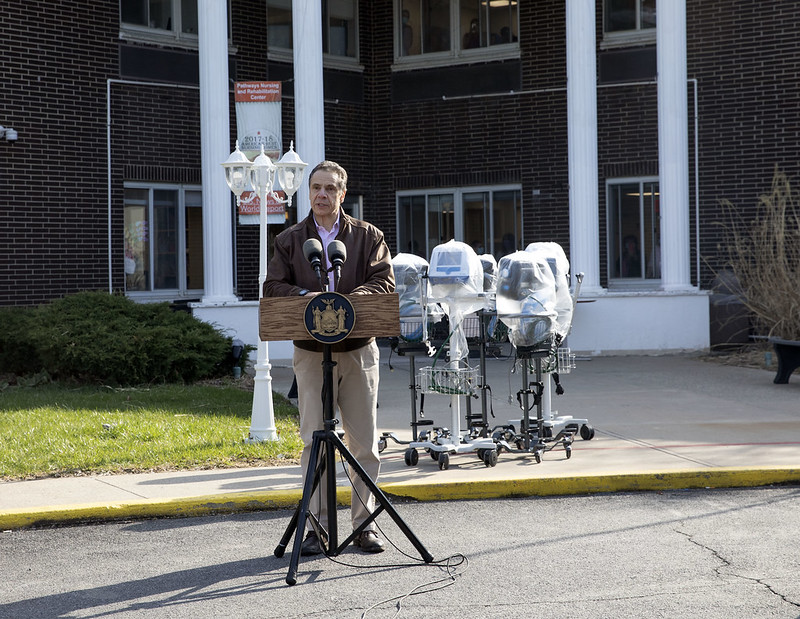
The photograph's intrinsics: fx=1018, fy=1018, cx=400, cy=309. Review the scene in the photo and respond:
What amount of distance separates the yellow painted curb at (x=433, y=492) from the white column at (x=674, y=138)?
8735mm

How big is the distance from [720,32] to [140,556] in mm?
14351

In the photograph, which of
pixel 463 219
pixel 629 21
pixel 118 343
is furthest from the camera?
pixel 463 219

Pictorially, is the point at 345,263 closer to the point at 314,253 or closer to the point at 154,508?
the point at 314,253

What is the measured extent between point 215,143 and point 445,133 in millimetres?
4792

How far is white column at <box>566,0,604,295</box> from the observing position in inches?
614

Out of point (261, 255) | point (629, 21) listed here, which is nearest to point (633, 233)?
point (629, 21)

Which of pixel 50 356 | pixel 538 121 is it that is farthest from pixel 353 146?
pixel 50 356

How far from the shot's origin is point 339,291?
5434 millimetres

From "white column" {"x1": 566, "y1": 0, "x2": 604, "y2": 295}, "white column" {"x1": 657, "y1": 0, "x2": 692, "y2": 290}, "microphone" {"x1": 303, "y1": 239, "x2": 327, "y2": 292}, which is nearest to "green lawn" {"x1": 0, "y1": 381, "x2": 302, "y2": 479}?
"microphone" {"x1": 303, "y1": 239, "x2": 327, "y2": 292}

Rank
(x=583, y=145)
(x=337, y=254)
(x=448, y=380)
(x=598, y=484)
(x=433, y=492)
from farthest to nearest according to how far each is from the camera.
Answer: (x=583, y=145) < (x=448, y=380) < (x=598, y=484) < (x=433, y=492) < (x=337, y=254)

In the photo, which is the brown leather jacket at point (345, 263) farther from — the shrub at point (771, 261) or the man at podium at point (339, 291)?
the shrub at point (771, 261)

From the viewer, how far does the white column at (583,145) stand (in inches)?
614

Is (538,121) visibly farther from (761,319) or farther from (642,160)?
(761,319)

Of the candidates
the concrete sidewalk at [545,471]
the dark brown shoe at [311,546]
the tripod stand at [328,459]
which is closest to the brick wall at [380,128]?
the concrete sidewalk at [545,471]
